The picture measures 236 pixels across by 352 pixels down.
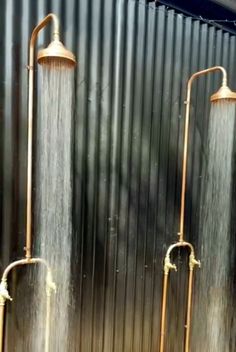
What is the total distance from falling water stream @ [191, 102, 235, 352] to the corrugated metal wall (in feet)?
0.24

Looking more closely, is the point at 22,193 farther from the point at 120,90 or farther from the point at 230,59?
the point at 230,59

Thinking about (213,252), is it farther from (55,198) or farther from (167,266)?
(55,198)

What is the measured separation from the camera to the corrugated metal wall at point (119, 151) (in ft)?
4.15

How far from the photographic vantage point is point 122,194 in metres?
1.57

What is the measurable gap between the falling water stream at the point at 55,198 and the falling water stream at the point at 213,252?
85 cm

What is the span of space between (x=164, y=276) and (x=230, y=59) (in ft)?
4.48

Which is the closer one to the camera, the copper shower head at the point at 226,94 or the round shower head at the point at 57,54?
the round shower head at the point at 57,54

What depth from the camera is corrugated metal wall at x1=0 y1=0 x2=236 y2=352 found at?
49.8 inches

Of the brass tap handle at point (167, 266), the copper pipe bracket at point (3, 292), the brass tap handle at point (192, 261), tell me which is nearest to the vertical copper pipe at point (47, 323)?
the copper pipe bracket at point (3, 292)

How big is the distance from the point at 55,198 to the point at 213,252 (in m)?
1.09

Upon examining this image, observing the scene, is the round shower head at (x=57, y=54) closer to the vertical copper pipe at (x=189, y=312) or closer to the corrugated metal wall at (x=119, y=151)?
Result: the corrugated metal wall at (x=119, y=151)

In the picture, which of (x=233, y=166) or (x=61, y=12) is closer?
(x=61, y=12)

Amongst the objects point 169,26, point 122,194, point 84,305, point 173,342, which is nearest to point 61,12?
point 169,26

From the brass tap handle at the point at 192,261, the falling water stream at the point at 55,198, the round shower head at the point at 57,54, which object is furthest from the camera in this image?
the brass tap handle at the point at 192,261
